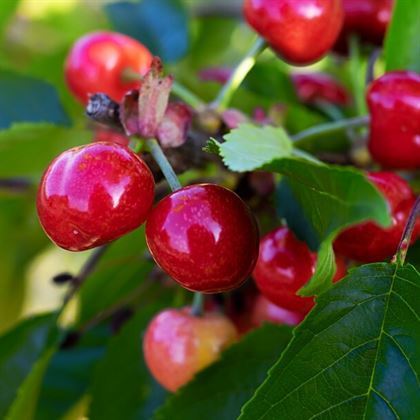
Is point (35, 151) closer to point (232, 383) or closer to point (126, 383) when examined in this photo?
point (126, 383)

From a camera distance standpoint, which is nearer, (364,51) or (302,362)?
(302,362)

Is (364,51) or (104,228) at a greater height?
(104,228)

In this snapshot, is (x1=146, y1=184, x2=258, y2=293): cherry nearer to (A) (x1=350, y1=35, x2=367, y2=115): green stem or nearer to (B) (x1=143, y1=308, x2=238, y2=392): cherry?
(B) (x1=143, y1=308, x2=238, y2=392): cherry

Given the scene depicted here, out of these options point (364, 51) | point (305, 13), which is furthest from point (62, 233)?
point (364, 51)

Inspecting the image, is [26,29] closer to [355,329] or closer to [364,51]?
[364,51]

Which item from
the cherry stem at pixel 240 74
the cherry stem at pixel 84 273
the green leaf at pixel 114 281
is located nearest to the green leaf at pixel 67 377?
the green leaf at pixel 114 281

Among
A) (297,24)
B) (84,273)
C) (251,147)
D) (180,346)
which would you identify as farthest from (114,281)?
(251,147)

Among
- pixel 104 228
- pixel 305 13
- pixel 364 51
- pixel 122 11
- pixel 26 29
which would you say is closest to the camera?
pixel 104 228

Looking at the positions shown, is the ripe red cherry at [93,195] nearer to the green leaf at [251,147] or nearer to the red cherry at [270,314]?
the green leaf at [251,147]
